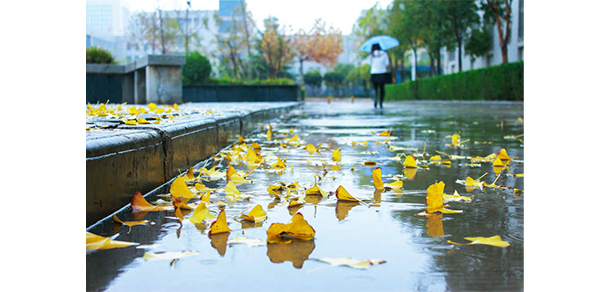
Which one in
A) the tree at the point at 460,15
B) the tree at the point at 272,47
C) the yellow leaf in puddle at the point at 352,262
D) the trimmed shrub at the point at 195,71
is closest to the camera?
the yellow leaf in puddle at the point at 352,262

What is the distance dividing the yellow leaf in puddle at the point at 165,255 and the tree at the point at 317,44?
159 ft

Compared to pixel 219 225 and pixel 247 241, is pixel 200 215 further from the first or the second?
pixel 247 241

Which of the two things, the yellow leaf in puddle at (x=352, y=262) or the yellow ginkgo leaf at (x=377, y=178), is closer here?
the yellow leaf in puddle at (x=352, y=262)

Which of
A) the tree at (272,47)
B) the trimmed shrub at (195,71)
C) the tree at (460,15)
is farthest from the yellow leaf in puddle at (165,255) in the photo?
the tree at (272,47)

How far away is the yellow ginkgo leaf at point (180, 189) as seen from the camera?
2387 mm

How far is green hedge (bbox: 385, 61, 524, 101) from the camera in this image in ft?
60.1

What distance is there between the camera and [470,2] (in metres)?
28.7

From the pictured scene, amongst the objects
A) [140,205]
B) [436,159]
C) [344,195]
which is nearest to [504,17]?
[436,159]

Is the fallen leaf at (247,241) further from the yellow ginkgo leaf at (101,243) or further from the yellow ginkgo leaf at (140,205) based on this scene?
the yellow ginkgo leaf at (140,205)

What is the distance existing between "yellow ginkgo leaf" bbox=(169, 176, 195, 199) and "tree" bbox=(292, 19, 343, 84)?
47.6m

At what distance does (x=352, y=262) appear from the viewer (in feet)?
4.92

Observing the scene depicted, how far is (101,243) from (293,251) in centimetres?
55
